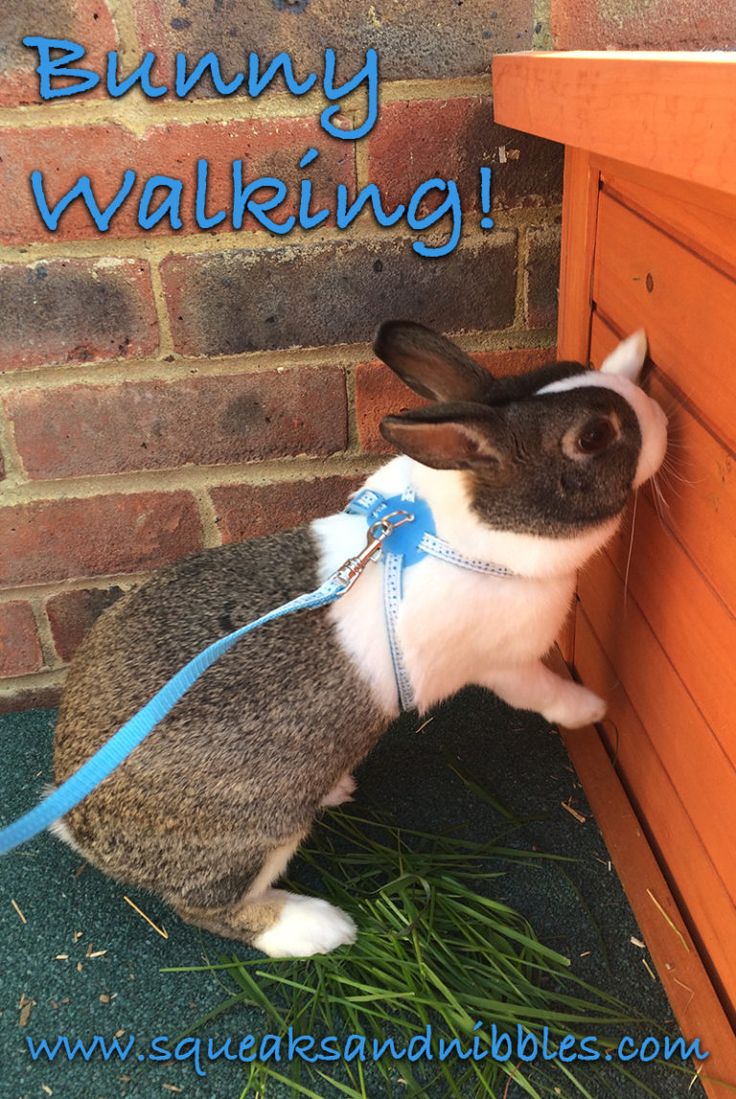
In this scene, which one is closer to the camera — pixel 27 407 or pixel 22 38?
Answer: pixel 22 38

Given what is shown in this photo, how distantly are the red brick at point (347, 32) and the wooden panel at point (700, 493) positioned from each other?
1.85ft

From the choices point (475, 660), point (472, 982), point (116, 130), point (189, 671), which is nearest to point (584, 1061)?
point (472, 982)

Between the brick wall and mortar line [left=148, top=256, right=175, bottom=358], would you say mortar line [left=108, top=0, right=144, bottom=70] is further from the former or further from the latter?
mortar line [left=148, top=256, right=175, bottom=358]

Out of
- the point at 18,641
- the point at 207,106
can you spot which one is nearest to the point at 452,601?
the point at 207,106

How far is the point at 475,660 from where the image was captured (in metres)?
1.28

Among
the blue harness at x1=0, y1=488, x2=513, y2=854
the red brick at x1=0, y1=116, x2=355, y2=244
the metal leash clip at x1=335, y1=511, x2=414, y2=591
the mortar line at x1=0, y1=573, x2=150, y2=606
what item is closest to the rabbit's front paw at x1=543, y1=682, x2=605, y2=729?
the blue harness at x1=0, y1=488, x2=513, y2=854

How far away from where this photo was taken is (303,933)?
1.25 m

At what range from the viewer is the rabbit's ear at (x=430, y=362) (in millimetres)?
1107

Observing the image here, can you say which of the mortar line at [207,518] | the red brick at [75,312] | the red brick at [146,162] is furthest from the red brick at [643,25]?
the mortar line at [207,518]

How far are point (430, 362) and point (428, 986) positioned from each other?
2.61ft

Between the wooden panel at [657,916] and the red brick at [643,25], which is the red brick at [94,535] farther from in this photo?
the red brick at [643,25]

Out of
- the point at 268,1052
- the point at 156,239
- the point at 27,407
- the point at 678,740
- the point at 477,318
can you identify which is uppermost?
the point at 156,239

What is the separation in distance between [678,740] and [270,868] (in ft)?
1.89

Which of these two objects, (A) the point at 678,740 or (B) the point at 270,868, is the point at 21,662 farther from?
(A) the point at 678,740
